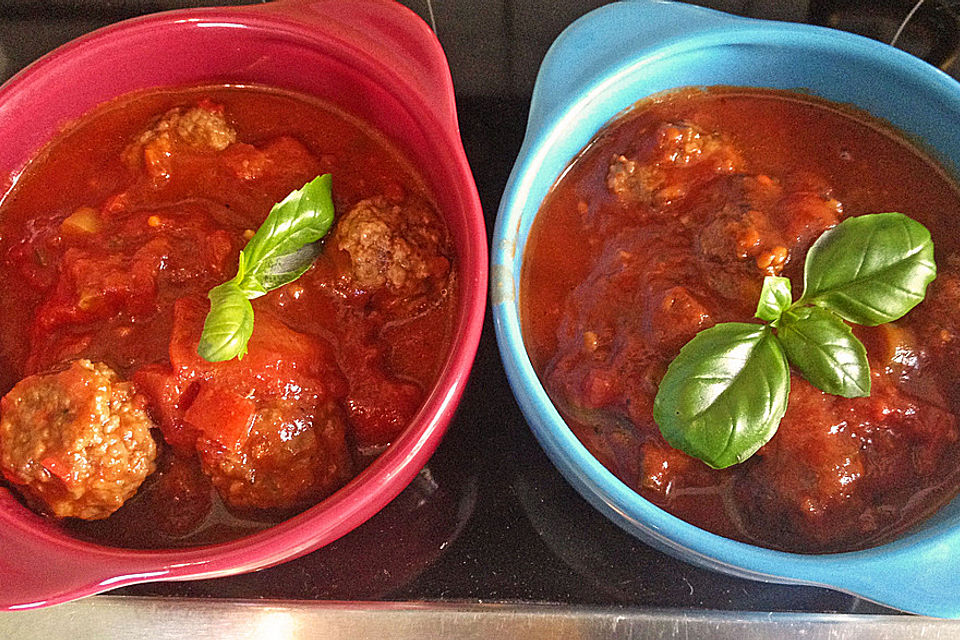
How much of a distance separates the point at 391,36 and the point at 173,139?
0.54 metres

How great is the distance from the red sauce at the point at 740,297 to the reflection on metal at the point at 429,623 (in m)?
0.30

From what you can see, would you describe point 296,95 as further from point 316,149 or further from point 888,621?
point 888,621

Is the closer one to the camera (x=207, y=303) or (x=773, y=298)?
(x=773, y=298)

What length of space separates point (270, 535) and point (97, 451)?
1.22ft

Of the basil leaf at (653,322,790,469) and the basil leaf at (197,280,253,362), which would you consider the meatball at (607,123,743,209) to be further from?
the basil leaf at (197,280,253,362)

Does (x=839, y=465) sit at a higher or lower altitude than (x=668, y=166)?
lower

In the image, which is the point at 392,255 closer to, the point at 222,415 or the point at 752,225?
the point at 222,415

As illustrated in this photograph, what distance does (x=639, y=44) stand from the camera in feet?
6.20

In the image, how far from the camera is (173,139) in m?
1.94

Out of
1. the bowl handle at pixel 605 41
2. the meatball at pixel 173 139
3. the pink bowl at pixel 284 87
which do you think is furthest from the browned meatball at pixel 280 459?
the bowl handle at pixel 605 41

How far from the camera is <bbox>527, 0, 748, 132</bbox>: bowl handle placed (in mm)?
1851

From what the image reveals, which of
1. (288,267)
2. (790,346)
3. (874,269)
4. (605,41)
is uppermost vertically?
(605,41)

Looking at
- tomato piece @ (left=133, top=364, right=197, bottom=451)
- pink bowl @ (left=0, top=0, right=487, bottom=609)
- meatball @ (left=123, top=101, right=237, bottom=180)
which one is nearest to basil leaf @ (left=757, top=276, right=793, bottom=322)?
pink bowl @ (left=0, top=0, right=487, bottom=609)

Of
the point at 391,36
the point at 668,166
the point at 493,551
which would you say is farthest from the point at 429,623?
the point at 391,36
